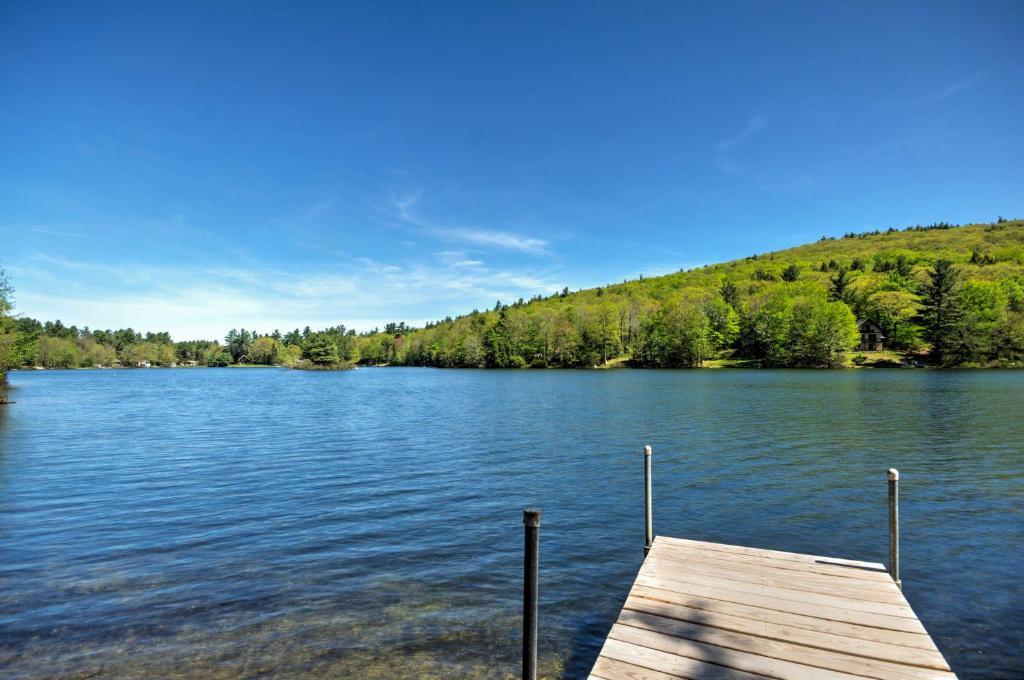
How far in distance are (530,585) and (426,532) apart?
9.34 meters

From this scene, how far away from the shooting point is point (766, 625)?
6.76 meters

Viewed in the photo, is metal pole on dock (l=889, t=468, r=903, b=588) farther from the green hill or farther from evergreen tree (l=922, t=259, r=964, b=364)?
evergreen tree (l=922, t=259, r=964, b=364)

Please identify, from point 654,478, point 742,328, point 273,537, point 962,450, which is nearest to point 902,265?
point 742,328

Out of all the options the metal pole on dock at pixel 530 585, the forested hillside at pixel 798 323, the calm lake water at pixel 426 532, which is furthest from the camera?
the forested hillside at pixel 798 323

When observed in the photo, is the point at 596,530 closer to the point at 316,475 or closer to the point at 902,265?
the point at 316,475

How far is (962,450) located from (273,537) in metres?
28.8

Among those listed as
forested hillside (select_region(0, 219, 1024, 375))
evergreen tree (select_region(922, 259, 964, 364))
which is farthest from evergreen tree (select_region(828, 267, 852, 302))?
evergreen tree (select_region(922, 259, 964, 364))

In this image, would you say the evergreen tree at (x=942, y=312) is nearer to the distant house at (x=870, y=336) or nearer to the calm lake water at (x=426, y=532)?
the distant house at (x=870, y=336)

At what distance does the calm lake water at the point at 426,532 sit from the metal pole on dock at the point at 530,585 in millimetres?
2341

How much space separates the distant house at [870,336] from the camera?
129 m

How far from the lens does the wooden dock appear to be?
580cm

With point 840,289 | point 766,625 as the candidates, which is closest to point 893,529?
point 766,625

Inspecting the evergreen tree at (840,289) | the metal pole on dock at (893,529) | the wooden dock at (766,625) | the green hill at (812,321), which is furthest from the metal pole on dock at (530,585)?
the evergreen tree at (840,289)

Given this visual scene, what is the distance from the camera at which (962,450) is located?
23.6 m
